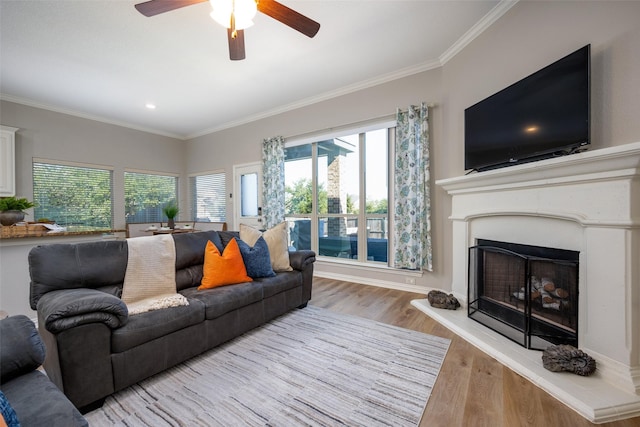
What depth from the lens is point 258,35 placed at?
2.66 metres

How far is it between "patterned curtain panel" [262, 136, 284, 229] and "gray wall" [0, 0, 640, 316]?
277mm

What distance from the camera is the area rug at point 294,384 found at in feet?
4.72

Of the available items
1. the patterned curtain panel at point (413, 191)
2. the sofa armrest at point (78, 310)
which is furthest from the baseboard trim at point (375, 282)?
the sofa armrest at point (78, 310)

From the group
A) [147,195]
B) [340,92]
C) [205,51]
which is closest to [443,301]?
[340,92]

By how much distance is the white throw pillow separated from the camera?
2861 millimetres

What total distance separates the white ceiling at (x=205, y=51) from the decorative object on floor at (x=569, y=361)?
109 inches

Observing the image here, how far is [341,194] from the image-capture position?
429 cm

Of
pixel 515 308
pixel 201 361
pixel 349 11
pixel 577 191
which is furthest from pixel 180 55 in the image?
pixel 515 308

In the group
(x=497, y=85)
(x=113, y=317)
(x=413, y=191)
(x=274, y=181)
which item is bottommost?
(x=113, y=317)

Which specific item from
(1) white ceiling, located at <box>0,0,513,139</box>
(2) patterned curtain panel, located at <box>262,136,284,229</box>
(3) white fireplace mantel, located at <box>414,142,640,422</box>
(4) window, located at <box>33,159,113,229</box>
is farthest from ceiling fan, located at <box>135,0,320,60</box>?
(4) window, located at <box>33,159,113,229</box>

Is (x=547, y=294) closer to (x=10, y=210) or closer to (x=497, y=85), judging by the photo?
(x=497, y=85)

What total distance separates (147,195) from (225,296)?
15.4 ft

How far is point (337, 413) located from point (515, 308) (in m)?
1.80

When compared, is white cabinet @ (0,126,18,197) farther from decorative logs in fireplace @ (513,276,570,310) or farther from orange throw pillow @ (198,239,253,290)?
decorative logs in fireplace @ (513,276,570,310)
